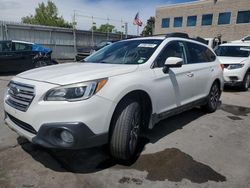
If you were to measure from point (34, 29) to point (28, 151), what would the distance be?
16.1m

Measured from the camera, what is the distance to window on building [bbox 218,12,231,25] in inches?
1173

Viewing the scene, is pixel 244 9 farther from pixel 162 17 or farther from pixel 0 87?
pixel 0 87

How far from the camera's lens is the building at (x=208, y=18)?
28719mm

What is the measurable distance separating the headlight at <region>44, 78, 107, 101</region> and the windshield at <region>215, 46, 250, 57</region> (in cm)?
812

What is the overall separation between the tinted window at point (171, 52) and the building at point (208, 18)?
1105 inches

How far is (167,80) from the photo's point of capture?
3.68m

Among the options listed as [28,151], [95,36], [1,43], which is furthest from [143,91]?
[95,36]

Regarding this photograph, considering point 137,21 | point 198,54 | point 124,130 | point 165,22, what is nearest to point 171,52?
point 198,54

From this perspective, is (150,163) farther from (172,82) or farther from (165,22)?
(165,22)

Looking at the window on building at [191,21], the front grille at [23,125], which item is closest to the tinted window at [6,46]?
the front grille at [23,125]

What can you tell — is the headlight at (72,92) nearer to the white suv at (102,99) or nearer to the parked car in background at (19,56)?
the white suv at (102,99)

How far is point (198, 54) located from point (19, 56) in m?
8.46

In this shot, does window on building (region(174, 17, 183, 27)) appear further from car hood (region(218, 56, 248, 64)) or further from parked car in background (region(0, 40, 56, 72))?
car hood (region(218, 56, 248, 64))

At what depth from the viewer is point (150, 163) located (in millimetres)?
3160
